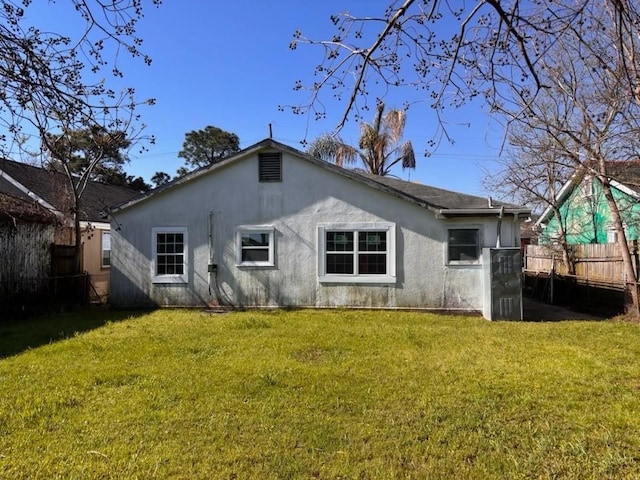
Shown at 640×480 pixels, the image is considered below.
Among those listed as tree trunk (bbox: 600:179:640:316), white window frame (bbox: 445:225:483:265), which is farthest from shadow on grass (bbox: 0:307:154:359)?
tree trunk (bbox: 600:179:640:316)

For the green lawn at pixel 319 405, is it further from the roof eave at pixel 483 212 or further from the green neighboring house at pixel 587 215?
the green neighboring house at pixel 587 215

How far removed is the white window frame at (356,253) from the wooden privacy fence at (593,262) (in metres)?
5.79

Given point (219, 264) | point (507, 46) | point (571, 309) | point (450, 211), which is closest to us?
point (507, 46)

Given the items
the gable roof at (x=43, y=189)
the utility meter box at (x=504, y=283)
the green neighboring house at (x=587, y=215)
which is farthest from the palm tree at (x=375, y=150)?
the utility meter box at (x=504, y=283)

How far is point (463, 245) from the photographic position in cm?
1106

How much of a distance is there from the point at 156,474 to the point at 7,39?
3.55 m

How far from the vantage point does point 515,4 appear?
3.52m

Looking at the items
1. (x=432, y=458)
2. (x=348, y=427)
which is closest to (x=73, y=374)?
(x=348, y=427)

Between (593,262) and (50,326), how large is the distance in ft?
47.0

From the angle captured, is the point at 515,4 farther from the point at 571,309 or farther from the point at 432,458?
the point at 571,309

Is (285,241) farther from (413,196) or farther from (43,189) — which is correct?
(43,189)

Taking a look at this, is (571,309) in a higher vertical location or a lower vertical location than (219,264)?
lower

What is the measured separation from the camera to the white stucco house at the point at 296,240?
11.0m

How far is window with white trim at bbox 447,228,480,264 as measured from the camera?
1100 cm
